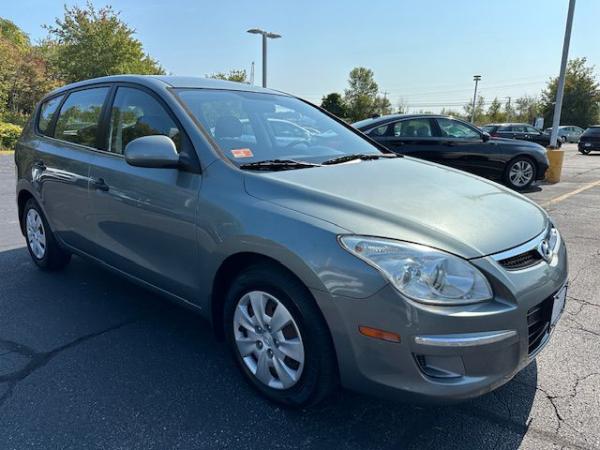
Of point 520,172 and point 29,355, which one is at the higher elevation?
point 520,172

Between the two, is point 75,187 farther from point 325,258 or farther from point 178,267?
point 325,258

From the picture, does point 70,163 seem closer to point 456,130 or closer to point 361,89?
point 456,130

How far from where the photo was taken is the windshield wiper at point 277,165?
265 centimetres

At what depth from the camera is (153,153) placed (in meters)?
2.62

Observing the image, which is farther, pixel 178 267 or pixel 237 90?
pixel 237 90

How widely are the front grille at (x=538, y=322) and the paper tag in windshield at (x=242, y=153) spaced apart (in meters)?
1.67

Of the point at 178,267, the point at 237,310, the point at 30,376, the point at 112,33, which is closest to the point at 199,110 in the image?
the point at 178,267

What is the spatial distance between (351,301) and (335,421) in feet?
2.47

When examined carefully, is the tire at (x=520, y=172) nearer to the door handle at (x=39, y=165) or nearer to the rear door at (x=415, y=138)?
the rear door at (x=415, y=138)

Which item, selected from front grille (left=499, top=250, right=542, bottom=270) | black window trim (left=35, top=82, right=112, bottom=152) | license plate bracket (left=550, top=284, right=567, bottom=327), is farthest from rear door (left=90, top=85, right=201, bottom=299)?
license plate bracket (left=550, top=284, right=567, bottom=327)

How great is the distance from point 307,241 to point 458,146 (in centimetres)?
766

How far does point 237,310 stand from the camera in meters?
2.55

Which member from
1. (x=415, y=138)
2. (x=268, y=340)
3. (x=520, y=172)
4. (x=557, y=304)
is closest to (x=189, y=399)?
(x=268, y=340)

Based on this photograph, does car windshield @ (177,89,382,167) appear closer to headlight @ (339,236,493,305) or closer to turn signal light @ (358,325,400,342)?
headlight @ (339,236,493,305)
